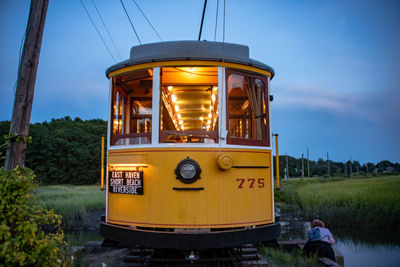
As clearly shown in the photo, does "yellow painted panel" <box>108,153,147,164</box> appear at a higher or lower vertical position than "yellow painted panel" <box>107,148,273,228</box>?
higher

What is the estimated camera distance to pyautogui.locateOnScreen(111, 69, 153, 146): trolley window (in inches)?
172

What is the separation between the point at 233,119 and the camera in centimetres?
429

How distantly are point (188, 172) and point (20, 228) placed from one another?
195 cm

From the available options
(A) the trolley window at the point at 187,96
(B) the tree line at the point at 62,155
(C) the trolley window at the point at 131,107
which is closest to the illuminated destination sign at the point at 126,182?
(C) the trolley window at the point at 131,107

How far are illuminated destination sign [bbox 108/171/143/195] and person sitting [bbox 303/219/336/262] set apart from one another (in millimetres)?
3652

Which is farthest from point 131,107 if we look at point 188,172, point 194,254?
point 194,254

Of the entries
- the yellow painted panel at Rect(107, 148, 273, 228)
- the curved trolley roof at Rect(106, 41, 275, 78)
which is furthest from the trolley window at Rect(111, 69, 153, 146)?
the yellow painted panel at Rect(107, 148, 273, 228)

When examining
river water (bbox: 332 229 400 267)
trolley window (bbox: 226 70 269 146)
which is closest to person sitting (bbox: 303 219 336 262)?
trolley window (bbox: 226 70 269 146)

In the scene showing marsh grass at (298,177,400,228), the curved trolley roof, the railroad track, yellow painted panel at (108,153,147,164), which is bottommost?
marsh grass at (298,177,400,228)

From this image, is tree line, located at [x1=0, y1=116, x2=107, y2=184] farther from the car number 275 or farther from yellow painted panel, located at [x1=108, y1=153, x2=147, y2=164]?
the car number 275

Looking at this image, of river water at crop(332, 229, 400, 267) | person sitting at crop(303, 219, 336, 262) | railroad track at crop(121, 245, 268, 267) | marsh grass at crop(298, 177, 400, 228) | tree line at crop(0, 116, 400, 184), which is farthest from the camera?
tree line at crop(0, 116, 400, 184)

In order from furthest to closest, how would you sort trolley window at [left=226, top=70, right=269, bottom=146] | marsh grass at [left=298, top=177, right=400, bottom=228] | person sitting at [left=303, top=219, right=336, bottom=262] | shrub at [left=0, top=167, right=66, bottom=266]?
marsh grass at [left=298, top=177, right=400, bottom=228] < person sitting at [left=303, top=219, right=336, bottom=262] < trolley window at [left=226, top=70, right=269, bottom=146] < shrub at [left=0, top=167, right=66, bottom=266]

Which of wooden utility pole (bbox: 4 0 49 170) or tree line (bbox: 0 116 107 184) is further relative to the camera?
tree line (bbox: 0 116 107 184)

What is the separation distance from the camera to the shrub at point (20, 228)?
301 centimetres
